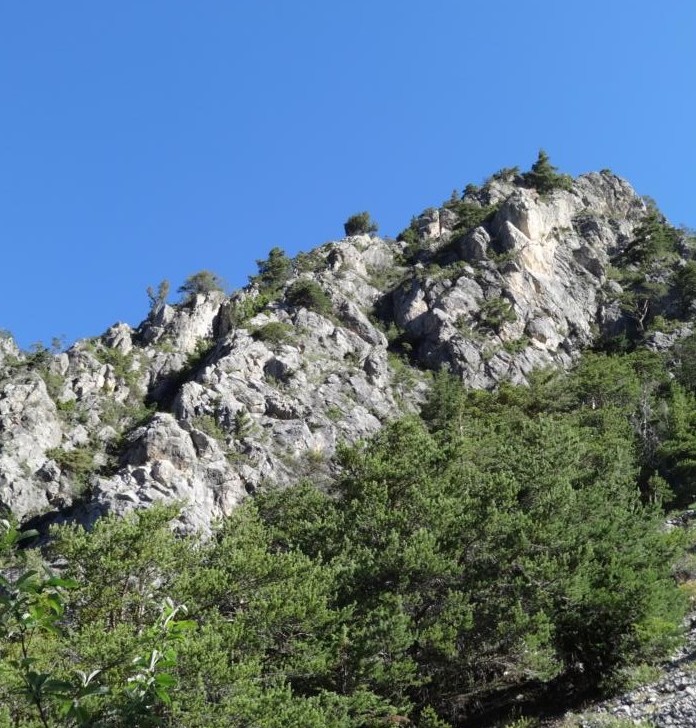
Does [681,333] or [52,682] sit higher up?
[681,333]

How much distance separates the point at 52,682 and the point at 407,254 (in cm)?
7763

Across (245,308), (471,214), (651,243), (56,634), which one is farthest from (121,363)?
(651,243)

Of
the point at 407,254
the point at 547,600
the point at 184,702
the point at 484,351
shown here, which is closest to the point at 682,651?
the point at 547,600

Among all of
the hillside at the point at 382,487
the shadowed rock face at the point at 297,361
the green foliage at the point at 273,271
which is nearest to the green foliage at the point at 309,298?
the hillside at the point at 382,487

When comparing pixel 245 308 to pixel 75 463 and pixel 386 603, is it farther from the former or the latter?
pixel 386 603

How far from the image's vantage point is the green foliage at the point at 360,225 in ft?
284

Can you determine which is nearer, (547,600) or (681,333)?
(547,600)

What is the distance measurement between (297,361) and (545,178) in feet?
151

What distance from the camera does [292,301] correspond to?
61969mm

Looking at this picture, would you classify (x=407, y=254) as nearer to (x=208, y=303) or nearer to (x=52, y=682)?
(x=208, y=303)

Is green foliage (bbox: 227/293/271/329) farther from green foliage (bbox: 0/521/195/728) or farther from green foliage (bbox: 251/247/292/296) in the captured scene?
green foliage (bbox: 0/521/195/728)

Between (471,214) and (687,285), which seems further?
(471,214)

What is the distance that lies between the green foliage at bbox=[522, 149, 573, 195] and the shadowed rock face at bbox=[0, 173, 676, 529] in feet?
7.41

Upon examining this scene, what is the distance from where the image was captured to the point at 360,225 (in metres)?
87.4
